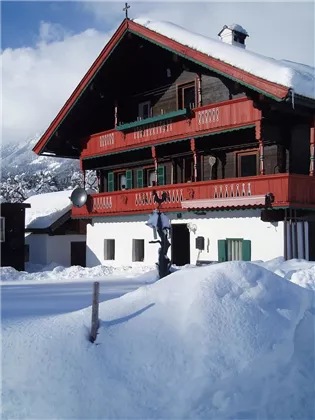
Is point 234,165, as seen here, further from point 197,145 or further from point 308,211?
point 308,211

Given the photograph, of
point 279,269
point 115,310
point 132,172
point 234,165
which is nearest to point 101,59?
point 132,172

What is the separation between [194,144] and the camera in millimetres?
19047

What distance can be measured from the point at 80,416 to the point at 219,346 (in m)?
2.15

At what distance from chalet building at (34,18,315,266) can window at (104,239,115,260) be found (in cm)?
5

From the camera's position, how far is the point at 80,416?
5.98m

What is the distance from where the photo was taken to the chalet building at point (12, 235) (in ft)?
75.9

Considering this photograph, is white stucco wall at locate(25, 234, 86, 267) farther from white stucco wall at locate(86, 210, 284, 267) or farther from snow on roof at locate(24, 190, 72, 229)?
white stucco wall at locate(86, 210, 284, 267)

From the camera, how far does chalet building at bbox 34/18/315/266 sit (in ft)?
54.6

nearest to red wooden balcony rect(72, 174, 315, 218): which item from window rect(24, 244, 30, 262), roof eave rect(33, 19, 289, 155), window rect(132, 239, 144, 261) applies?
window rect(132, 239, 144, 261)

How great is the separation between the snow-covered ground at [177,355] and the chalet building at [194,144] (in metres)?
8.44

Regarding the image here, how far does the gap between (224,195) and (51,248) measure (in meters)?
11.1

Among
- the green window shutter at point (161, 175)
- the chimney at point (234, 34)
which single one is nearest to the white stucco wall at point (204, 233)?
the green window shutter at point (161, 175)

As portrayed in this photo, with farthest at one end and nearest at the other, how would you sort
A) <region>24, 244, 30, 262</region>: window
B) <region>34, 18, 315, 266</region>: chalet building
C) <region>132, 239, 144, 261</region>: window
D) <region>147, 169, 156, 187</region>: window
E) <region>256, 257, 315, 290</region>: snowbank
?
<region>24, 244, 30, 262</region>: window
<region>147, 169, 156, 187</region>: window
<region>132, 239, 144, 261</region>: window
<region>34, 18, 315, 266</region>: chalet building
<region>256, 257, 315, 290</region>: snowbank

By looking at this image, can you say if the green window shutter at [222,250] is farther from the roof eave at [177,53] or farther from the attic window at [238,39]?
the attic window at [238,39]
